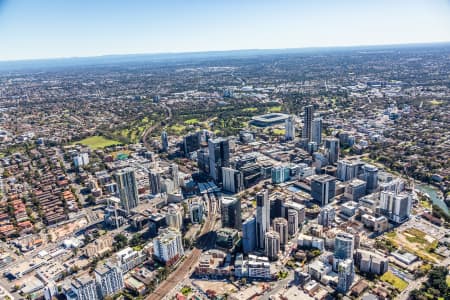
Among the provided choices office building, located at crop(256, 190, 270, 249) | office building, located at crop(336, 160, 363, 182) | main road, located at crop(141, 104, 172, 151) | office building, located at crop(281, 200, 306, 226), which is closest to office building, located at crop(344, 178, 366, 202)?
office building, located at crop(336, 160, 363, 182)

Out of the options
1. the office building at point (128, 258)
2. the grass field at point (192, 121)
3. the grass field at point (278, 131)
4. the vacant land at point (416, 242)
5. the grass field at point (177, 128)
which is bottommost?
the vacant land at point (416, 242)

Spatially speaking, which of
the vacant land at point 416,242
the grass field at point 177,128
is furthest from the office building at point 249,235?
the grass field at point 177,128

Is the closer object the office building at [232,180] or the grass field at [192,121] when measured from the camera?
the office building at [232,180]

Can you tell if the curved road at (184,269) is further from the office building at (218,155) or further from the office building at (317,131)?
the office building at (317,131)

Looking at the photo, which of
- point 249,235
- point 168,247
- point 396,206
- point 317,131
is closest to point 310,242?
point 249,235

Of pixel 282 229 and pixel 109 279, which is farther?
pixel 282 229

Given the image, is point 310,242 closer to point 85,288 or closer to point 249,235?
point 249,235
